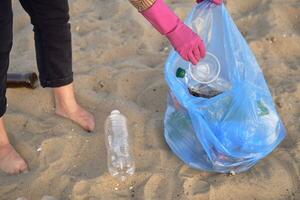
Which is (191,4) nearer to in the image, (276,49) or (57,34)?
(276,49)

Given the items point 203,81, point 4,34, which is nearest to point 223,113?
point 203,81

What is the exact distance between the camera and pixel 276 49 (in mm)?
2355

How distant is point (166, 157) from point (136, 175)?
14cm

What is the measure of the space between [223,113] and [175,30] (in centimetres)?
39

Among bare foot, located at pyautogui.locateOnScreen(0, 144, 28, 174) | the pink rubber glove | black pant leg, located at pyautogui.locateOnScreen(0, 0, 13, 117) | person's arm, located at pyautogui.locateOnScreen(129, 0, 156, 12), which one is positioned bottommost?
bare foot, located at pyautogui.locateOnScreen(0, 144, 28, 174)

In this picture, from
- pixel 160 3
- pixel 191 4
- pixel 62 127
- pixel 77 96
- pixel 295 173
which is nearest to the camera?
pixel 160 3

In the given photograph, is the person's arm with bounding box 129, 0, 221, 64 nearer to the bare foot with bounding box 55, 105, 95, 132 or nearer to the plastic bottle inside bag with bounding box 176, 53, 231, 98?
the plastic bottle inside bag with bounding box 176, 53, 231, 98

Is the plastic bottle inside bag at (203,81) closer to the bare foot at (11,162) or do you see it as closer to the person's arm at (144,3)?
the person's arm at (144,3)

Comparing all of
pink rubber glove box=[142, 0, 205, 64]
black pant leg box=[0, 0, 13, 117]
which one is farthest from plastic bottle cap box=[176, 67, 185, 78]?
black pant leg box=[0, 0, 13, 117]

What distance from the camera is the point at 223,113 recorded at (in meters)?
1.71

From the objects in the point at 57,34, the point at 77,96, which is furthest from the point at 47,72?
the point at 77,96

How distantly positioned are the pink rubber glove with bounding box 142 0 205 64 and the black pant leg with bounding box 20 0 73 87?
0.47 meters

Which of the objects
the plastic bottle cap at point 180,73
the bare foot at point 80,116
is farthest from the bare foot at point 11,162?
the plastic bottle cap at point 180,73

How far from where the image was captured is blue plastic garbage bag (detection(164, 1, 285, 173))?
67.0 inches
